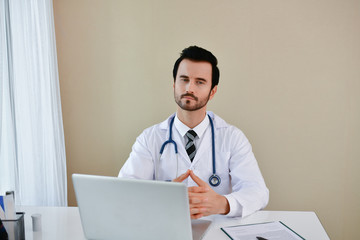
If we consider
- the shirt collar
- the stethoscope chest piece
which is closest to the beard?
the shirt collar

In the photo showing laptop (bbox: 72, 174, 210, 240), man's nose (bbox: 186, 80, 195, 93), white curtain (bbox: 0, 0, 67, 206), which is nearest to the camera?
laptop (bbox: 72, 174, 210, 240)

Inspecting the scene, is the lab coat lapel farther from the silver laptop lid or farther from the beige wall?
the silver laptop lid

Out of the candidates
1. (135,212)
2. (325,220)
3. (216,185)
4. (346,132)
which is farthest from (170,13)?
(325,220)

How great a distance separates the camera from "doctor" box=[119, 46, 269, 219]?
176cm

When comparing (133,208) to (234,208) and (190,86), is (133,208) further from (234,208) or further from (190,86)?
(190,86)

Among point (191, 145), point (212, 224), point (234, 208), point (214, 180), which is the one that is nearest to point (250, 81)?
point (191, 145)

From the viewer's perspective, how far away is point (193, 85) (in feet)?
5.88

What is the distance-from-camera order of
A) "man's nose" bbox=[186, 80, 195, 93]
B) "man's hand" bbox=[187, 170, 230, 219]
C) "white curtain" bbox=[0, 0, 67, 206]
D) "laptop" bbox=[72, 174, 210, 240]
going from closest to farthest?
"laptop" bbox=[72, 174, 210, 240]
"man's hand" bbox=[187, 170, 230, 219]
"white curtain" bbox=[0, 0, 67, 206]
"man's nose" bbox=[186, 80, 195, 93]

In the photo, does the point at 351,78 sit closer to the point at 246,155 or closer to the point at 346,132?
the point at 346,132

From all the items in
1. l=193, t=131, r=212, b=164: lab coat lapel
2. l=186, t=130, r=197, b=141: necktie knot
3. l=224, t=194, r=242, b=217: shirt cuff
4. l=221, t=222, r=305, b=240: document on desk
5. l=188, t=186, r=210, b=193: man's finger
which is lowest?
l=221, t=222, r=305, b=240: document on desk

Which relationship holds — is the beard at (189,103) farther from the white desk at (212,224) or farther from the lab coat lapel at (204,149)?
the white desk at (212,224)

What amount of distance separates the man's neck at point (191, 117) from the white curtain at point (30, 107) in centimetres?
80

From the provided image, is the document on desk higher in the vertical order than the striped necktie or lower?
lower

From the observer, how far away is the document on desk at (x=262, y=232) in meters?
1.11
